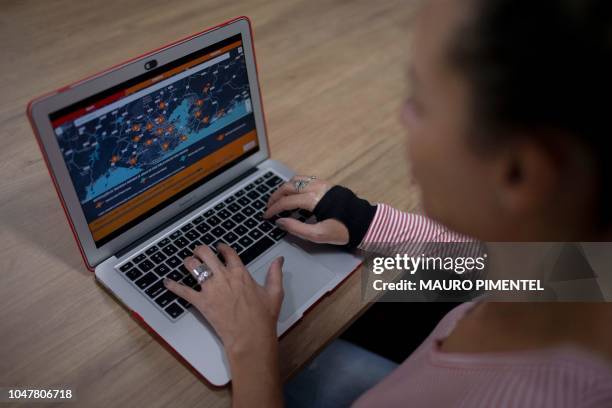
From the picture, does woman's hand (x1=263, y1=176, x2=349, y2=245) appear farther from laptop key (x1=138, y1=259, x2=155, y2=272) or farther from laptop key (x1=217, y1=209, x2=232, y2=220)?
laptop key (x1=138, y1=259, x2=155, y2=272)

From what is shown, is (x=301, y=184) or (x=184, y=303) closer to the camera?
(x=184, y=303)

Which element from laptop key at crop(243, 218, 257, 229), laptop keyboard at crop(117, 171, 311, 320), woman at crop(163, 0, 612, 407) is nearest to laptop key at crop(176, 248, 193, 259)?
laptop keyboard at crop(117, 171, 311, 320)

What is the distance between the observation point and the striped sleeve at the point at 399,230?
820 mm

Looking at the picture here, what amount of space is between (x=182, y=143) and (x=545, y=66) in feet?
1.94

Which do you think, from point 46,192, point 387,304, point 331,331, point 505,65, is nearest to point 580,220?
point 505,65

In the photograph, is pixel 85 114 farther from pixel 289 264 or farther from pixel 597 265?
pixel 597 265

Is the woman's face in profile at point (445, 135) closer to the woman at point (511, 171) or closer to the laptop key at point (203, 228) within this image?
the woman at point (511, 171)

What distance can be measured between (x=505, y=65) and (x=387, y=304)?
3.50ft

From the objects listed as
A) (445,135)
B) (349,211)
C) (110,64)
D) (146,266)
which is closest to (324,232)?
(349,211)

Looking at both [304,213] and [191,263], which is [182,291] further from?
[304,213]

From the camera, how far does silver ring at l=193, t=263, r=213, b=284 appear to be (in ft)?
2.43

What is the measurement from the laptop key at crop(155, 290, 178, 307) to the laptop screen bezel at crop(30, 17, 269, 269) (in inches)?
4.7

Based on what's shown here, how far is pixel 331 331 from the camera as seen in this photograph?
29.2 inches

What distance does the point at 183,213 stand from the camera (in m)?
0.87
